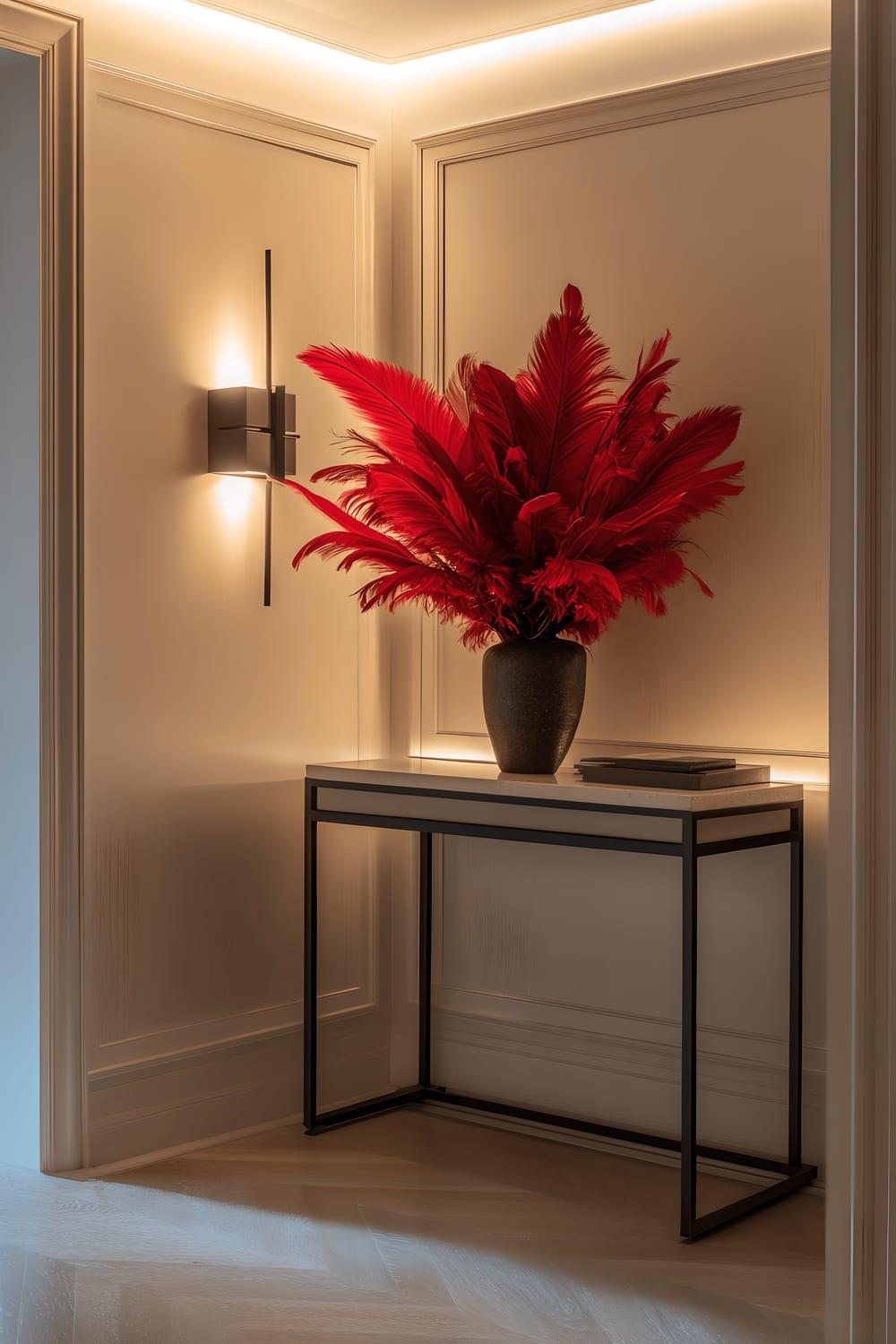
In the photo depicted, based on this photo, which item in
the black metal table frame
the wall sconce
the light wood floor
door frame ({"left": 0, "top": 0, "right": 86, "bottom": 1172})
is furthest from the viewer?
the wall sconce

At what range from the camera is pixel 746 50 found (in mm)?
3285

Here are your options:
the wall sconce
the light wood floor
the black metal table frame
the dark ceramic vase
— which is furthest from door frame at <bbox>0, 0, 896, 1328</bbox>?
the wall sconce

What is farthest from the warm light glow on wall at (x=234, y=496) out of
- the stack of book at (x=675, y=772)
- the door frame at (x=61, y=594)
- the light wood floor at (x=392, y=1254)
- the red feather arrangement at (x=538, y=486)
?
the light wood floor at (x=392, y=1254)

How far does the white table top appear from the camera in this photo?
291cm

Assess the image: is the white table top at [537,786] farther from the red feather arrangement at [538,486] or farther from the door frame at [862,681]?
the door frame at [862,681]

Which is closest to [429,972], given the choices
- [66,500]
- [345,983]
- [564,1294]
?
[345,983]

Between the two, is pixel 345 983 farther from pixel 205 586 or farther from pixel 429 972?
pixel 205 586

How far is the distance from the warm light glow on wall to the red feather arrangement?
0.77ft

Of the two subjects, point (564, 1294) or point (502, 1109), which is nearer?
point (564, 1294)

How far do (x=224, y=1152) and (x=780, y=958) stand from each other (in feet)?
4.32

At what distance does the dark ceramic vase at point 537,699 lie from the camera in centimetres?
327

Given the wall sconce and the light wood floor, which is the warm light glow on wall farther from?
the light wood floor

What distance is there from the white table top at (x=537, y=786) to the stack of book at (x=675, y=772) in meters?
0.02

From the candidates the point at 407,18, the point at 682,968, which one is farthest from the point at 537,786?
the point at 407,18
